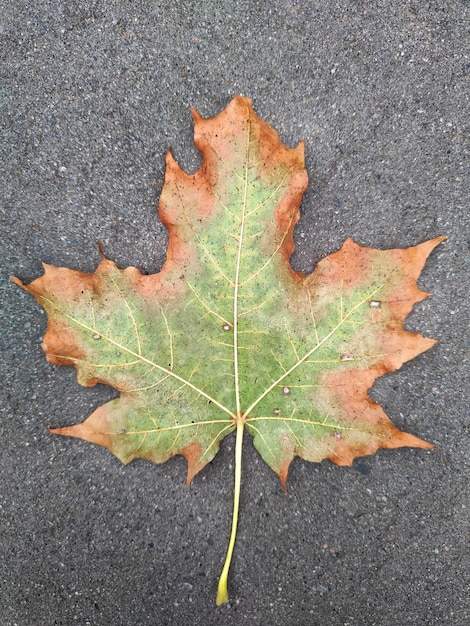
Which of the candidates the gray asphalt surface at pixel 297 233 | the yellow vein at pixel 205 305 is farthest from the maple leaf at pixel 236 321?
the gray asphalt surface at pixel 297 233

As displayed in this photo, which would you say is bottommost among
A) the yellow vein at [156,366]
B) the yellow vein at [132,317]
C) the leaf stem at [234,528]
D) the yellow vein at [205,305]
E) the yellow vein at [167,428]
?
the leaf stem at [234,528]

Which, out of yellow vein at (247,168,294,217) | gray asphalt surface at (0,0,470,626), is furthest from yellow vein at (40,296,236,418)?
yellow vein at (247,168,294,217)

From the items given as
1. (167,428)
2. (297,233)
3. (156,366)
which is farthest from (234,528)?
(297,233)

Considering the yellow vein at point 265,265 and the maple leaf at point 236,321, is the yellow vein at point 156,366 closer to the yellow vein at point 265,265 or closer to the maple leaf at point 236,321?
the maple leaf at point 236,321

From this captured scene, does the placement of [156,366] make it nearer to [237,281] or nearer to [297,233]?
[237,281]

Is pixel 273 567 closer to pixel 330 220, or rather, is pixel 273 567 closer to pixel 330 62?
pixel 330 220

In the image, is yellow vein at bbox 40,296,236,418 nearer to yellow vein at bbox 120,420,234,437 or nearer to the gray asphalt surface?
yellow vein at bbox 120,420,234,437

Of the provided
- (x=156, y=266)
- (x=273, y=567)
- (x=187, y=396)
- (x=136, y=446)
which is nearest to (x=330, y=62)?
(x=156, y=266)
